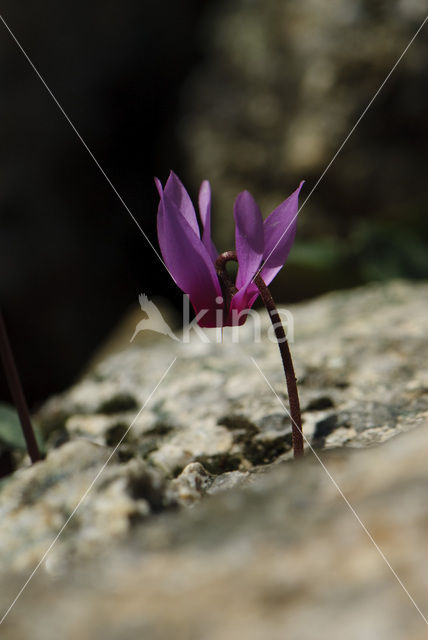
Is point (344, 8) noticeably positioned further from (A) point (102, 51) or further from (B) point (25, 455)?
(B) point (25, 455)

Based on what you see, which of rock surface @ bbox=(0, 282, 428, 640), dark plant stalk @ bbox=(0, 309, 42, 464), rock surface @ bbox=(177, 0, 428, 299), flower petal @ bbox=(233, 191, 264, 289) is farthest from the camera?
rock surface @ bbox=(177, 0, 428, 299)

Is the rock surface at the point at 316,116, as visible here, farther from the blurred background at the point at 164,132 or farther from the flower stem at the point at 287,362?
the flower stem at the point at 287,362

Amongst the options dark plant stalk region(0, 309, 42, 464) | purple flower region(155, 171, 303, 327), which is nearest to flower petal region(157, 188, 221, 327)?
purple flower region(155, 171, 303, 327)

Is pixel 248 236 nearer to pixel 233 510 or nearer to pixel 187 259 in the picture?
pixel 187 259

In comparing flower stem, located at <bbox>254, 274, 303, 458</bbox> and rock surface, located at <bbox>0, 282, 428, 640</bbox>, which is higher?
flower stem, located at <bbox>254, 274, 303, 458</bbox>

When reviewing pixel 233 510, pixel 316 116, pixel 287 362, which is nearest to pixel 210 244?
pixel 287 362

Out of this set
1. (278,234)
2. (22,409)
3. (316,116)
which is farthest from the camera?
(316,116)

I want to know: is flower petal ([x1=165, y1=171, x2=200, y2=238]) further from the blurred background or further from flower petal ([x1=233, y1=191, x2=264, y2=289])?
the blurred background
